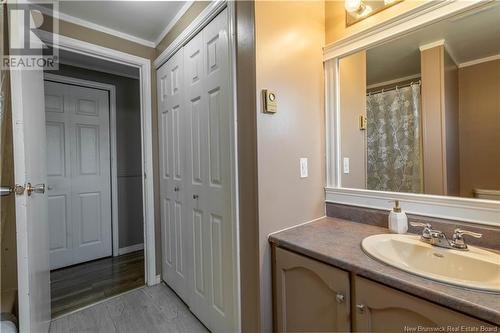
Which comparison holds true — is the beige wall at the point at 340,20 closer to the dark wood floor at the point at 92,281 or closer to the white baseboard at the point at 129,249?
the dark wood floor at the point at 92,281

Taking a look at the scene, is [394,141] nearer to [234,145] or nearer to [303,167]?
[303,167]

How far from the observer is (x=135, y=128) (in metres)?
2.98

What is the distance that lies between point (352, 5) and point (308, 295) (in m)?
1.46

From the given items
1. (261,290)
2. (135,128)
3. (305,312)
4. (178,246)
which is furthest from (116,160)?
(305,312)

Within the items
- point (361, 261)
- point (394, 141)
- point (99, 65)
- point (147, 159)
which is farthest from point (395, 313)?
point (99, 65)

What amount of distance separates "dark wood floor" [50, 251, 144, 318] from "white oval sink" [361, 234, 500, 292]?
2.13m

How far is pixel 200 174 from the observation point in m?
1.57

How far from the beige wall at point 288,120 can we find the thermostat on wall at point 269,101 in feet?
0.08

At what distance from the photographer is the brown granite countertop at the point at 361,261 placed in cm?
60

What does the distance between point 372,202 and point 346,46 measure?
890mm

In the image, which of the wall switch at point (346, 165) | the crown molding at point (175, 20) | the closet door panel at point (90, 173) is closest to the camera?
the wall switch at point (346, 165)

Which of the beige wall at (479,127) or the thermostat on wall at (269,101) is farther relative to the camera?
the thermostat on wall at (269,101)

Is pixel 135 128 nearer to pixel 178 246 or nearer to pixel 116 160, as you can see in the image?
pixel 116 160

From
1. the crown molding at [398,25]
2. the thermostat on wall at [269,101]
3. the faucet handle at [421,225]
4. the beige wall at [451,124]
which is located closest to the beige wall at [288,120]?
the thermostat on wall at [269,101]
